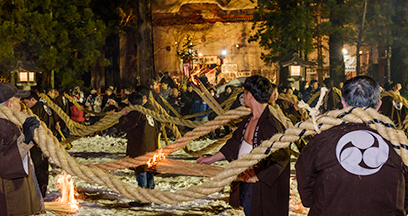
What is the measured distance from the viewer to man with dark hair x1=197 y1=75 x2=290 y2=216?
3.40m

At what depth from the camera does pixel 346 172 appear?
6.89 ft

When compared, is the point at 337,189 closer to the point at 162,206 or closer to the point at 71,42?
the point at 162,206

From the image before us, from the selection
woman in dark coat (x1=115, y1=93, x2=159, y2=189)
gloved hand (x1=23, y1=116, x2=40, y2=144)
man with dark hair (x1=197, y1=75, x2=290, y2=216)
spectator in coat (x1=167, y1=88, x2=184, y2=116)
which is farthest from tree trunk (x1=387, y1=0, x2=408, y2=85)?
gloved hand (x1=23, y1=116, x2=40, y2=144)

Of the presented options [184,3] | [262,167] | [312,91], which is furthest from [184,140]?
[184,3]

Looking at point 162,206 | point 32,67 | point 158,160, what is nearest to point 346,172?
point 158,160

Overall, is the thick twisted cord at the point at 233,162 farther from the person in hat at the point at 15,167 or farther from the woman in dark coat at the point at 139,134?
the woman in dark coat at the point at 139,134

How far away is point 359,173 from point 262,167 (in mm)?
1360

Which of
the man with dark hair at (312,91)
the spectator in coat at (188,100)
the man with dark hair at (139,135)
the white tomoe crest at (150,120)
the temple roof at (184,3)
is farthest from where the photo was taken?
the temple roof at (184,3)

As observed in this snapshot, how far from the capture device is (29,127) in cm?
296

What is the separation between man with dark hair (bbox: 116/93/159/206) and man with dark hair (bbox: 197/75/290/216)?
251 cm

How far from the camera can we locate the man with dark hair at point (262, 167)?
3.40 metres

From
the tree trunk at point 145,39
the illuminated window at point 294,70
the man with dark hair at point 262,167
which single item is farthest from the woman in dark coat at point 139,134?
the tree trunk at point 145,39

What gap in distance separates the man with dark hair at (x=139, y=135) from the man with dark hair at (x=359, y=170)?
13.3 ft

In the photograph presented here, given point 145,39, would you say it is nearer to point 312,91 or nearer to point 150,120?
point 312,91
